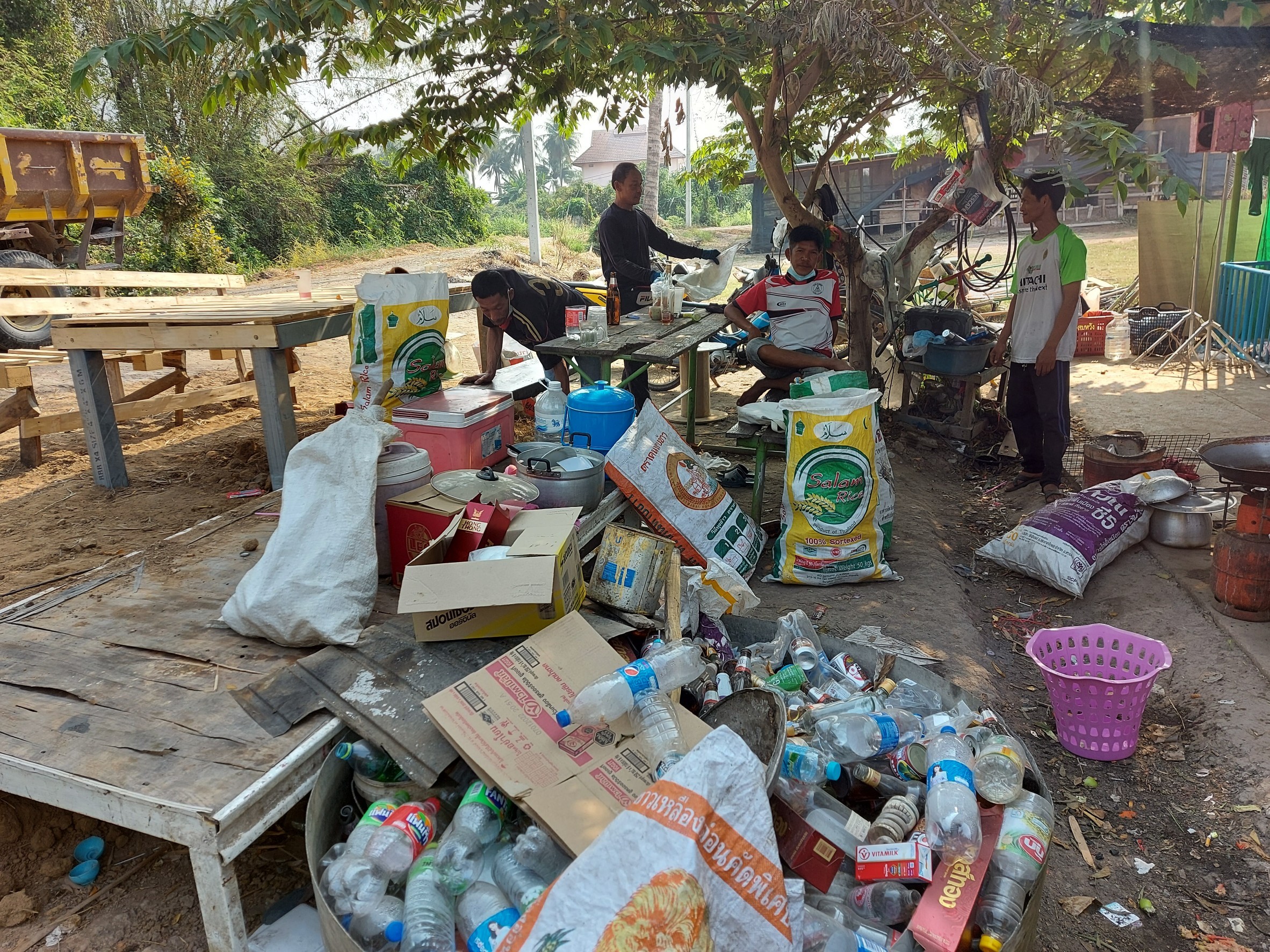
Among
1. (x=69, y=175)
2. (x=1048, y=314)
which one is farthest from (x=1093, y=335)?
(x=69, y=175)

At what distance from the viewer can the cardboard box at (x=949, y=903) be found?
188 cm

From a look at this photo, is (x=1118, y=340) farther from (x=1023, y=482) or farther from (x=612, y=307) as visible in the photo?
(x=612, y=307)

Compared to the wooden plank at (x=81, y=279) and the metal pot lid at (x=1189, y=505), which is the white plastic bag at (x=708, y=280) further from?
the metal pot lid at (x=1189, y=505)

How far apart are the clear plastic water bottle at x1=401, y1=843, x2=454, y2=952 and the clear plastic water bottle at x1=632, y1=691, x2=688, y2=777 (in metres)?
0.61

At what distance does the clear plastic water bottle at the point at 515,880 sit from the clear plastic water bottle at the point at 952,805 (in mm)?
990

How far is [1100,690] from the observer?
2.95 m

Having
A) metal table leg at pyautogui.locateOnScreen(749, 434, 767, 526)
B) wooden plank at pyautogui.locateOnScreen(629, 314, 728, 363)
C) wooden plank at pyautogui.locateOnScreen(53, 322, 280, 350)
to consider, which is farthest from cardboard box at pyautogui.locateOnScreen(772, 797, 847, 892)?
wooden plank at pyautogui.locateOnScreen(53, 322, 280, 350)

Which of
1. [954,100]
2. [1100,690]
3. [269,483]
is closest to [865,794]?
[1100,690]

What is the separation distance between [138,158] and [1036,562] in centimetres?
1056

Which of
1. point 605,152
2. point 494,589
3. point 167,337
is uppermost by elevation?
point 605,152

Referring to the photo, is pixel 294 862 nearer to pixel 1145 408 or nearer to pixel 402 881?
pixel 402 881

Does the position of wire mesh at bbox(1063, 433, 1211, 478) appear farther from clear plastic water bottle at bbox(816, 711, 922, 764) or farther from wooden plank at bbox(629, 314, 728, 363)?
clear plastic water bottle at bbox(816, 711, 922, 764)

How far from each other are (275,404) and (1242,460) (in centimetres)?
475

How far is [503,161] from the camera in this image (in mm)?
77375
